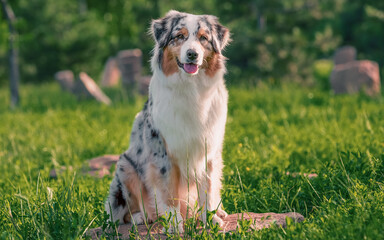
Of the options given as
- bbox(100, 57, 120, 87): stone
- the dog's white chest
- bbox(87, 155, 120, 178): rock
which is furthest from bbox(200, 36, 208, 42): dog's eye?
bbox(100, 57, 120, 87): stone

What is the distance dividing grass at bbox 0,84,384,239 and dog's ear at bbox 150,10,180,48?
4.01 feet

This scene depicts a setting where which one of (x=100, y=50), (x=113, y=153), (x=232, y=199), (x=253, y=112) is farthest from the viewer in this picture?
(x=100, y=50)

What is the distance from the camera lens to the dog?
3145mm

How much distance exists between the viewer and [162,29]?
3.30 metres

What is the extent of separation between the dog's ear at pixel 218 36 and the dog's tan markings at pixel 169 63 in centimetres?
35

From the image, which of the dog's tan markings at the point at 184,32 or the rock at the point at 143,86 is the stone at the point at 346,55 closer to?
the rock at the point at 143,86

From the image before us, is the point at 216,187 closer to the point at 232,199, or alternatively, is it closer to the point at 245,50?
the point at 232,199

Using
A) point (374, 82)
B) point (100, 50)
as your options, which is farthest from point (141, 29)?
point (374, 82)

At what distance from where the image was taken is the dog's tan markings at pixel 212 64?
3.21m

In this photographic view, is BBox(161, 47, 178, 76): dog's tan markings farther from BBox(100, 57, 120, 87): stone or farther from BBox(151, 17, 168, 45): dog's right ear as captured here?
BBox(100, 57, 120, 87): stone

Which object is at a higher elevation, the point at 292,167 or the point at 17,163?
the point at 292,167

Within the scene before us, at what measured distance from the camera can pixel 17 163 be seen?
521 centimetres

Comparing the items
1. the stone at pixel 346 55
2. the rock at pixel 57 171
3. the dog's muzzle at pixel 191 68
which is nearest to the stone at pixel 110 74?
the stone at pixel 346 55

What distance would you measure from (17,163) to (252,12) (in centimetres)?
935
